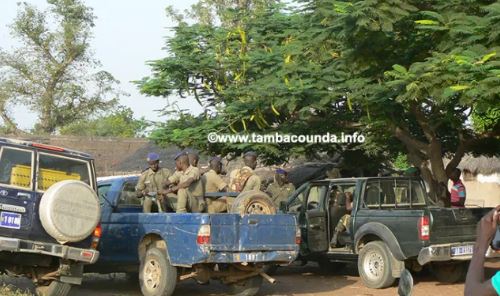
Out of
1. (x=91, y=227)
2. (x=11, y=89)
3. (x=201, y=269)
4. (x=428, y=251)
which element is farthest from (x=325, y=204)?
(x=11, y=89)

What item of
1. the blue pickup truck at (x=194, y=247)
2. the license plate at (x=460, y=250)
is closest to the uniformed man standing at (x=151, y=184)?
the blue pickup truck at (x=194, y=247)

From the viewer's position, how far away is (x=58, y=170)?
9242 mm

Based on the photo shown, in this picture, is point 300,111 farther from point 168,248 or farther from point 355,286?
point 168,248

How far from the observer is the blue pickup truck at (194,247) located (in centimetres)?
947

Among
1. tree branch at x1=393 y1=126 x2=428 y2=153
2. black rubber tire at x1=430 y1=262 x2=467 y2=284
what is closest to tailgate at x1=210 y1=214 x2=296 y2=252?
black rubber tire at x1=430 y1=262 x2=467 y2=284

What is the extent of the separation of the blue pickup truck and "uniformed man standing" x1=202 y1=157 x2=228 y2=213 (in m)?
1.17

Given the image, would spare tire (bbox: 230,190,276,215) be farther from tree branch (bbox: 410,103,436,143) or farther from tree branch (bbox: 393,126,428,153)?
tree branch (bbox: 393,126,428,153)

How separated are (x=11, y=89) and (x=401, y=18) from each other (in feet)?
89.2

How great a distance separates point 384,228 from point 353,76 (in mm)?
3048

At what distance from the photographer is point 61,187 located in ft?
28.2

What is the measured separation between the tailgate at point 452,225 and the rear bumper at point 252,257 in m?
2.18

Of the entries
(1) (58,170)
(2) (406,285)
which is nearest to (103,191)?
(1) (58,170)

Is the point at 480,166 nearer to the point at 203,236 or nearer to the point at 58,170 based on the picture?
the point at 203,236

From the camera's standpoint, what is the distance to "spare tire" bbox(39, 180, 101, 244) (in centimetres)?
852
